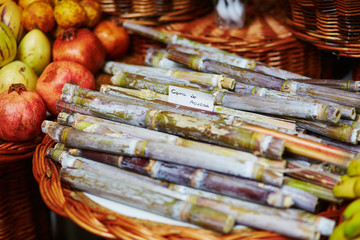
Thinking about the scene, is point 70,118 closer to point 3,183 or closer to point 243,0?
point 3,183

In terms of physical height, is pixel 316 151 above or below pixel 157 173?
above

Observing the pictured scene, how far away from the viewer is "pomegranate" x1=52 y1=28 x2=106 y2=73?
1.73 m

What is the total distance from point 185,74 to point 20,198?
100 centimetres

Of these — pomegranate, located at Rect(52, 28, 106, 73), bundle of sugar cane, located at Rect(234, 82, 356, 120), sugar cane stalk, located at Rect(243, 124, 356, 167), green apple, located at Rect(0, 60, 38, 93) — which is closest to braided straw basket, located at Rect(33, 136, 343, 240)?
sugar cane stalk, located at Rect(243, 124, 356, 167)

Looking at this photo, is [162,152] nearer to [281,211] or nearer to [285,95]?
[281,211]

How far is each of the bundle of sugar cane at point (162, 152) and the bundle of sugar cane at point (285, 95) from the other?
421mm

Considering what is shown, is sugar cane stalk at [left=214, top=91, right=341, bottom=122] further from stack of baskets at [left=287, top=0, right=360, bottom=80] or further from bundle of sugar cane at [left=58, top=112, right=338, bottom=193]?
stack of baskets at [left=287, top=0, right=360, bottom=80]

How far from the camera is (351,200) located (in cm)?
105

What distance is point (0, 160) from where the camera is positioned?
55.0 inches

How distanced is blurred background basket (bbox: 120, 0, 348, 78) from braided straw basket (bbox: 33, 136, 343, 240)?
952 mm

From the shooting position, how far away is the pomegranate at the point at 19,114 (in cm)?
143

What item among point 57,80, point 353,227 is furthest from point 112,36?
point 353,227

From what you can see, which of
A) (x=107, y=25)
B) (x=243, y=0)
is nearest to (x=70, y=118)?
(x=107, y=25)

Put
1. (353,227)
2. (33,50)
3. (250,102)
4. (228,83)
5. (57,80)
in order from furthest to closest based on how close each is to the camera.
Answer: (33,50) → (57,80) → (228,83) → (250,102) → (353,227)
